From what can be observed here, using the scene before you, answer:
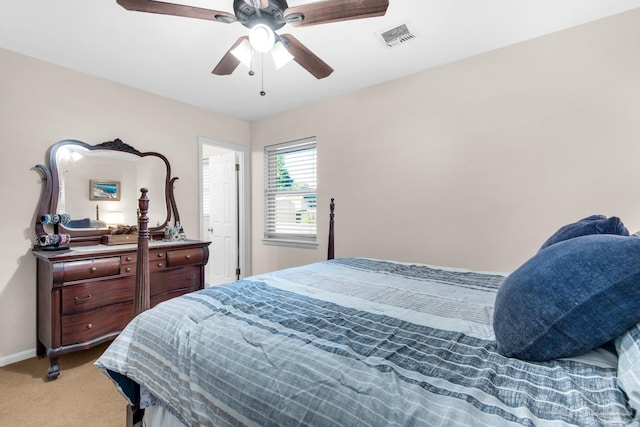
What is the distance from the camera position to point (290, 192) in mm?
3912

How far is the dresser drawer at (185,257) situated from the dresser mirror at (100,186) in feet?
1.86

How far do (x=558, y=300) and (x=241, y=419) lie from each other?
0.92 meters

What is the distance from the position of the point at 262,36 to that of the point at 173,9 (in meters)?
0.46

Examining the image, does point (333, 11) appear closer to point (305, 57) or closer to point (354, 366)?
point (305, 57)

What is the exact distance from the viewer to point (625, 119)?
6.47 ft

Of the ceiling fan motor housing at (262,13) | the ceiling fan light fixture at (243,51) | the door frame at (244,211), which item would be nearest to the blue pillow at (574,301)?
the ceiling fan motor housing at (262,13)

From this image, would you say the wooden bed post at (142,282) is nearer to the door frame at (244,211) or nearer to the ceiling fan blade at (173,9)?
the ceiling fan blade at (173,9)

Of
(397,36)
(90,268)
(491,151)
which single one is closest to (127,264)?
(90,268)

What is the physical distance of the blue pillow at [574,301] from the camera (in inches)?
27.4

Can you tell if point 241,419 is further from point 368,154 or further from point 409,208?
point 368,154

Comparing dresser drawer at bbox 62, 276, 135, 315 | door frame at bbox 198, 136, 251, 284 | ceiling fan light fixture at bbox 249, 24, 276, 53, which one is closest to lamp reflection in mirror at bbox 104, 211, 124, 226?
dresser drawer at bbox 62, 276, 135, 315

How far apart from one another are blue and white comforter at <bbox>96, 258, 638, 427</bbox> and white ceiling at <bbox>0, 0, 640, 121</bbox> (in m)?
1.89

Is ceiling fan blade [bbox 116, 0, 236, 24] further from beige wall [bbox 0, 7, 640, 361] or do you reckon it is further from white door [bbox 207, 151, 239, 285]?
white door [bbox 207, 151, 239, 285]

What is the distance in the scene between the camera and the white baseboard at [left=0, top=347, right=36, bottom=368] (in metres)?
2.30
